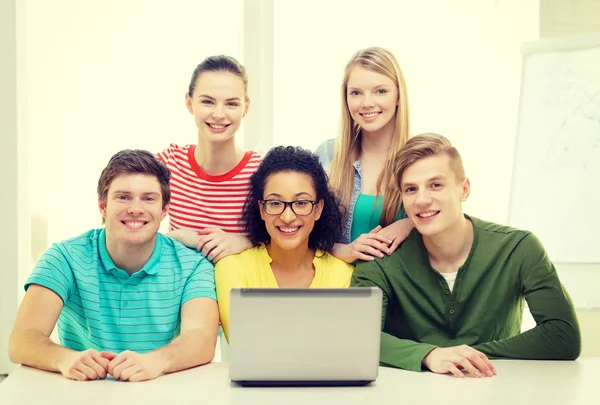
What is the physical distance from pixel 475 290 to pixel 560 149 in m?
1.22

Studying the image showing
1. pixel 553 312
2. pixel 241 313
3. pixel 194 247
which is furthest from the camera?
pixel 194 247

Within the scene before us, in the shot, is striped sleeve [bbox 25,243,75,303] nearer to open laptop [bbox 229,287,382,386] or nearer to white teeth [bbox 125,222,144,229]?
white teeth [bbox 125,222,144,229]

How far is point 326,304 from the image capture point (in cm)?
147

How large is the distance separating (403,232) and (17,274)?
1731 millimetres

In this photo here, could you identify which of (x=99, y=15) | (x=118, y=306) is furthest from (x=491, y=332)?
(x=99, y=15)

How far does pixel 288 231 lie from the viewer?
6.88ft

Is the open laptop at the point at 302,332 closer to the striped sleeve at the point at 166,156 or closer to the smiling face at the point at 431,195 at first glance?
the smiling face at the point at 431,195

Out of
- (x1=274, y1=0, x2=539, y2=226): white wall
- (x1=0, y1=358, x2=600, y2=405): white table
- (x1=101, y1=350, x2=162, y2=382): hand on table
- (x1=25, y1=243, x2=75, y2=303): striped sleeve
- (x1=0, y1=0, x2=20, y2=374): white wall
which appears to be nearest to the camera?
(x1=0, y1=358, x2=600, y2=405): white table

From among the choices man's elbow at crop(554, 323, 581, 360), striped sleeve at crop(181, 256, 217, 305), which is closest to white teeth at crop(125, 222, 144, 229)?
striped sleeve at crop(181, 256, 217, 305)

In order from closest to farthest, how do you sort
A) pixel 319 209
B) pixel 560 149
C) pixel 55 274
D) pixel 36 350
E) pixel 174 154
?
pixel 36 350, pixel 55 274, pixel 319 209, pixel 174 154, pixel 560 149

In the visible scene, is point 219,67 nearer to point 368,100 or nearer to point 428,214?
point 368,100

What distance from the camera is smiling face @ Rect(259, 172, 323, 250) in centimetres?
209

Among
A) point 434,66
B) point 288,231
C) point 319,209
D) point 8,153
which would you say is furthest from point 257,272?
point 434,66

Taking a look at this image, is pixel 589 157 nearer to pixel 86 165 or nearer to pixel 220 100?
pixel 220 100
